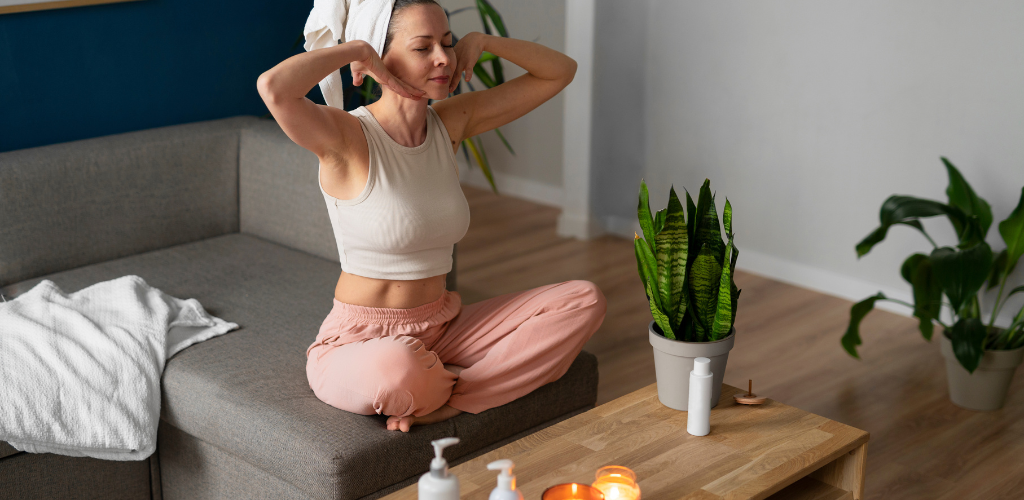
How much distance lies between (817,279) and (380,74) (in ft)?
7.55

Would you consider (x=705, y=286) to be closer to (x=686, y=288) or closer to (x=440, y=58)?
(x=686, y=288)

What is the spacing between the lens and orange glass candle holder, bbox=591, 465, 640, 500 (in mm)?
1274

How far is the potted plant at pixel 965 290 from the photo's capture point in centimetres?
236

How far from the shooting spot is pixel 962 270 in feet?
7.73

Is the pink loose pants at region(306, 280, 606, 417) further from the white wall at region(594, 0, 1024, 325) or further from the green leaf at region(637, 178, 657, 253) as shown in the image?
the white wall at region(594, 0, 1024, 325)

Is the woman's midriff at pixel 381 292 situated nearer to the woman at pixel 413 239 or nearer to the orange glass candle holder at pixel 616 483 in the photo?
the woman at pixel 413 239

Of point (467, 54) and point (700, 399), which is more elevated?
point (467, 54)

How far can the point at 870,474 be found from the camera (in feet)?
7.14

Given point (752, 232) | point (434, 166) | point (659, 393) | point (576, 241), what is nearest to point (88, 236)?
point (434, 166)

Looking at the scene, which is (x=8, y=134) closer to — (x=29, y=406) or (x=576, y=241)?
(x=29, y=406)

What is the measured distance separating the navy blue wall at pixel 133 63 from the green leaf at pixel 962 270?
2.22 m

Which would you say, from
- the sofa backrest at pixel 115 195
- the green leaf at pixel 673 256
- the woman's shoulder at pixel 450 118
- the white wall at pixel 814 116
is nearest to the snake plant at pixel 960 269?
the white wall at pixel 814 116

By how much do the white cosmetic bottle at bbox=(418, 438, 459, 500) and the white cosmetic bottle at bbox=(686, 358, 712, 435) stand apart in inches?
18.6

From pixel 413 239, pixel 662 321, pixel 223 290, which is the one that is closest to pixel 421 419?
pixel 413 239
